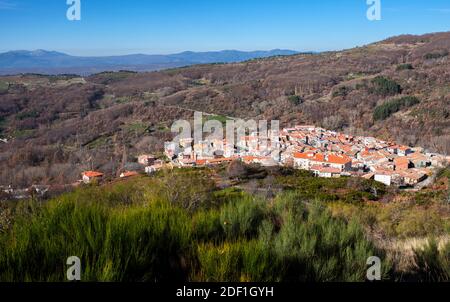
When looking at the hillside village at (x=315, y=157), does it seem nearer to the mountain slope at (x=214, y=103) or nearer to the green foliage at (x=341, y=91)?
the mountain slope at (x=214, y=103)

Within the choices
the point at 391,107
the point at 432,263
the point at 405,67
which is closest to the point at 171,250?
the point at 432,263

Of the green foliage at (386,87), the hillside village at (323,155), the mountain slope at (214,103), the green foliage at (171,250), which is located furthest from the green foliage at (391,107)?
the green foliage at (171,250)

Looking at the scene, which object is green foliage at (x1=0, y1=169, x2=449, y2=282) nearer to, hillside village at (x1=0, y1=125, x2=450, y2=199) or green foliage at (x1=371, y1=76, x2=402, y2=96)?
hillside village at (x1=0, y1=125, x2=450, y2=199)

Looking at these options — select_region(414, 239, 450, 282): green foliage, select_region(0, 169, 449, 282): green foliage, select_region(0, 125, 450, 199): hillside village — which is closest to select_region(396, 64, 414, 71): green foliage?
select_region(0, 125, 450, 199): hillside village

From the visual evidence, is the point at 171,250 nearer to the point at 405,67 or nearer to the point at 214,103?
the point at 214,103
